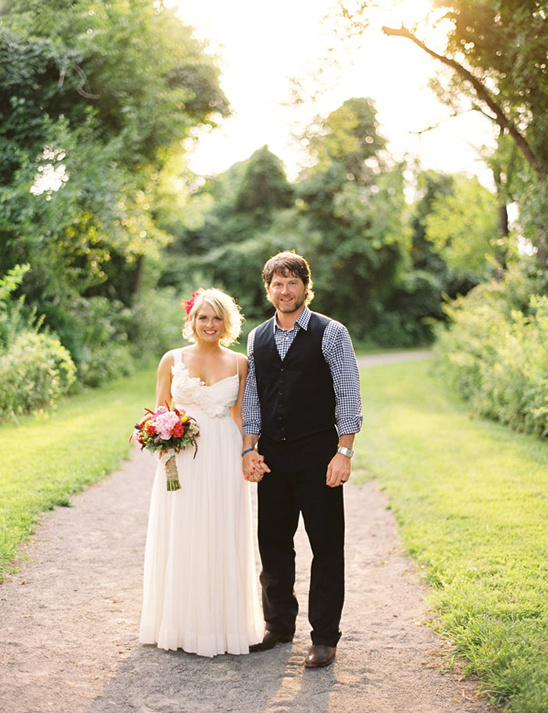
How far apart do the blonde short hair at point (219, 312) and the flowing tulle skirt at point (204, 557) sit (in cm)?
51

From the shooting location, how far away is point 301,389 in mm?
3809

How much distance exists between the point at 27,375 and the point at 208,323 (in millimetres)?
7447

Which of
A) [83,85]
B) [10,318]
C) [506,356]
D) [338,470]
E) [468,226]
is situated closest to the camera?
[338,470]

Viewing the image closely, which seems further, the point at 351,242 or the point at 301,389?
the point at 351,242

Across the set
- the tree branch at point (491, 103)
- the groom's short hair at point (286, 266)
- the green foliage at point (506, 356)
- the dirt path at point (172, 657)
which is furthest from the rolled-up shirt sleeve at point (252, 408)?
the tree branch at point (491, 103)

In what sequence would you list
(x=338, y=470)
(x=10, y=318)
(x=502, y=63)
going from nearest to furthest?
1. (x=338, y=470)
2. (x=502, y=63)
3. (x=10, y=318)

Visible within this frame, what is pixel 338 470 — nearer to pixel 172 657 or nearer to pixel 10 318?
pixel 172 657

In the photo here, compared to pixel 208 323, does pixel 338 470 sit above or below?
below

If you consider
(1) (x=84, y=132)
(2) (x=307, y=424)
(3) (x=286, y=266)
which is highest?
(1) (x=84, y=132)

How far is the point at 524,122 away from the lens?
11.4m

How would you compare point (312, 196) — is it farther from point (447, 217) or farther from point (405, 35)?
point (405, 35)

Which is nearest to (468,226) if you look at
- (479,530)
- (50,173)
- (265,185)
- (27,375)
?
(265,185)

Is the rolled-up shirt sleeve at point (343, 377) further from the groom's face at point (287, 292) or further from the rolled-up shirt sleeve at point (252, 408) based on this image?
the rolled-up shirt sleeve at point (252, 408)

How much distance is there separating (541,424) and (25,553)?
752 cm
